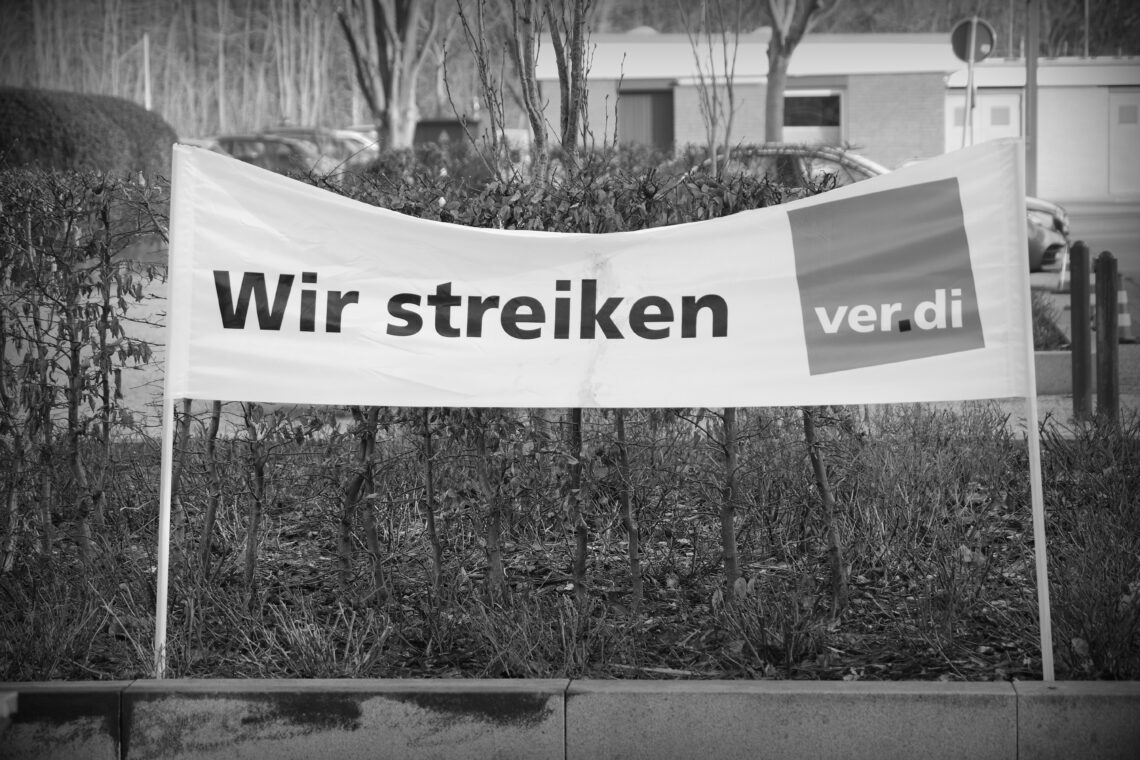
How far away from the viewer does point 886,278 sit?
443 cm

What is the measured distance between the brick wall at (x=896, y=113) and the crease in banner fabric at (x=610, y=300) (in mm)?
27805

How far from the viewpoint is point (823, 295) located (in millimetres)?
4441

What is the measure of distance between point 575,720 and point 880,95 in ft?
96.7

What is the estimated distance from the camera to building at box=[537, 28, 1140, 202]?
30.7 meters

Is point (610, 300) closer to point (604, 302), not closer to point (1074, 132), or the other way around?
point (604, 302)

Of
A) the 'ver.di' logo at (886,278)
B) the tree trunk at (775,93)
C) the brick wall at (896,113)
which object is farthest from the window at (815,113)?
the 'ver.di' logo at (886,278)

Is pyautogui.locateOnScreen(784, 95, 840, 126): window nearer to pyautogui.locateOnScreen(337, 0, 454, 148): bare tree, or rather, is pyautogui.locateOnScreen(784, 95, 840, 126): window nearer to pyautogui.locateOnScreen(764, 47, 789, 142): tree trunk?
pyautogui.locateOnScreen(764, 47, 789, 142): tree trunk

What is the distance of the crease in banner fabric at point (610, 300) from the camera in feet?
14.4

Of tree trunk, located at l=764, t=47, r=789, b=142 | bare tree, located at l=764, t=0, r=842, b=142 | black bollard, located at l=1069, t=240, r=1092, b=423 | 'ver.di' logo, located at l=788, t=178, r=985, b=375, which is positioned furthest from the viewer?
tree trunk, located at l=764, t=47, r=789, b=142

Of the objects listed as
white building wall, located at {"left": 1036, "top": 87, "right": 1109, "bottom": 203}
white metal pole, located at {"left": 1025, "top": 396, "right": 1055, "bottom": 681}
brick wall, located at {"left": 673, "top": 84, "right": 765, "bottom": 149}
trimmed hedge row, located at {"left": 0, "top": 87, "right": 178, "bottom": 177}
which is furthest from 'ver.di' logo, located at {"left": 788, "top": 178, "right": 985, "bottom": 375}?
white building wall, located at {"left": 1036, "top": 87, "right": 1109, "bottom": 203}

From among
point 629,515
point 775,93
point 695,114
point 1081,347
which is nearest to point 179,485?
point 629,515

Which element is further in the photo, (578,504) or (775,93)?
(775,93)

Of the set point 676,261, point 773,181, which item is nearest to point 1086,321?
point 773,181

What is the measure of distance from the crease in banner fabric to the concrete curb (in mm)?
960
